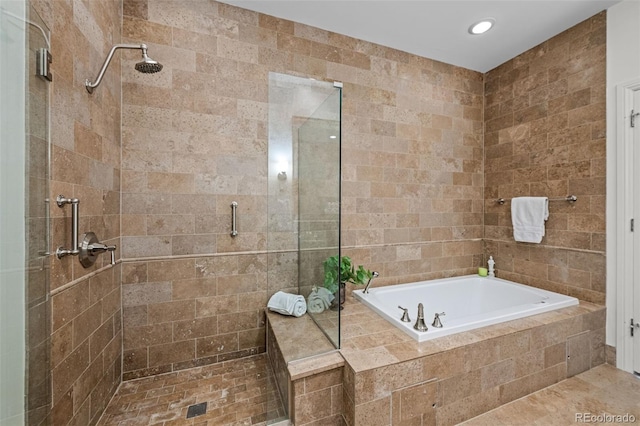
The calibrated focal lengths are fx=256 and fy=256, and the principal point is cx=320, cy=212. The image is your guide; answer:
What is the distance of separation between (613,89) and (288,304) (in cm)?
311

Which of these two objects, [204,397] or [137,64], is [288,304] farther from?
[137,64]

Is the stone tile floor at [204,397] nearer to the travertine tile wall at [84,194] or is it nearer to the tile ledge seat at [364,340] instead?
the travertine tile wall at [84,194]

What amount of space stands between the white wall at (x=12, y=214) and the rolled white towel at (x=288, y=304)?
1.35m

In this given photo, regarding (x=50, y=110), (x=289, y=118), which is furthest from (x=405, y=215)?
(x=50, y=110)

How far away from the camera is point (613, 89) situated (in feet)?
6.73

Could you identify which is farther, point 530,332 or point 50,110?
point 530,332

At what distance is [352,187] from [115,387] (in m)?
2.32

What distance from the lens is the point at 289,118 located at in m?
2.11

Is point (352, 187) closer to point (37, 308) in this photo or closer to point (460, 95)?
point (460, 95)

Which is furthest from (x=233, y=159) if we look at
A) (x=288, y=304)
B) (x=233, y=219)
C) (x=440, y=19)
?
(x=440, y=19)

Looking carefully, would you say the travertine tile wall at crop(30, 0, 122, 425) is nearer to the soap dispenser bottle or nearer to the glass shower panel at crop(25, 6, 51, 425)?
the glass shower panel at crop(25, 6, 51, 425)

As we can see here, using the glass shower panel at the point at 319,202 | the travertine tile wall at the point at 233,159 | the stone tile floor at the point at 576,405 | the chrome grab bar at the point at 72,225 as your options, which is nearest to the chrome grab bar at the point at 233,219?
the travertine tile wall at the point at 233,159

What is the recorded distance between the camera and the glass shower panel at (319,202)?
1662mm

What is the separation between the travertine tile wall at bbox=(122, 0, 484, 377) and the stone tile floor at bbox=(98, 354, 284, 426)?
128mm
